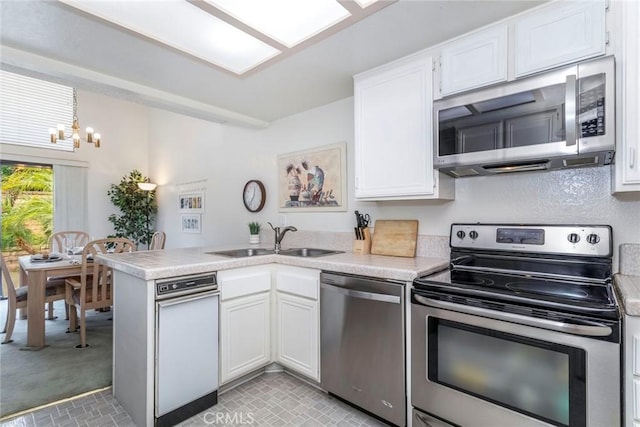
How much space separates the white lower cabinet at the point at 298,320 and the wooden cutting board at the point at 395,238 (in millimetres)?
592

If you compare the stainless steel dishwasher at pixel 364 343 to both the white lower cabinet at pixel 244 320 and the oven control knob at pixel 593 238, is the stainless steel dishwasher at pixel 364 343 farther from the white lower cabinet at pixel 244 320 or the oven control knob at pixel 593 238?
the oven control knob at pixel 593 238

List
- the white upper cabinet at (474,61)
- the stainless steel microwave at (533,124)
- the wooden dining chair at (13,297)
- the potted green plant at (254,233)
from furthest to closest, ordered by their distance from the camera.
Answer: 1. the potted green plant at (254,233)
2. the wooden dining chair at (13,297)
3. the white upper cabinet at (474,61)
4. the stainless steel microwave at (533,124)

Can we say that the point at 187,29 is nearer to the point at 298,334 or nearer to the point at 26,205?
the point at 298,334

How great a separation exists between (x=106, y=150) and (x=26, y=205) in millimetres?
1395

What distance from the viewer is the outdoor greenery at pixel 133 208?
5.33 meters

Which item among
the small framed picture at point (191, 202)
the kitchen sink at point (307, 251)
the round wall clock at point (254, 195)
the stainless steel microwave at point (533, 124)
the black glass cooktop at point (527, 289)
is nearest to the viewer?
the black glass cooktop at point (527, 289)

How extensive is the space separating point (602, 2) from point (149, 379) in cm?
293

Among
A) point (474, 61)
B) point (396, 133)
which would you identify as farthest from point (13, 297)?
point (474, 61)

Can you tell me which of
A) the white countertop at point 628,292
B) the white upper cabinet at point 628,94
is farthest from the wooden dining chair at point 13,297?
the white upper cabinet at point 628,94

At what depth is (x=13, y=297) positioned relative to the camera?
2.93m

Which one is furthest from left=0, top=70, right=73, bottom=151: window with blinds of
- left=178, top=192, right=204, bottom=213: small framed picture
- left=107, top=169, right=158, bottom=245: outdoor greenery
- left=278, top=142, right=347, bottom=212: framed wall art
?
left=278, top=142, right=347, bottom=212: framed wall art

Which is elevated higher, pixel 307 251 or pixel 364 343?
pixel 307 251

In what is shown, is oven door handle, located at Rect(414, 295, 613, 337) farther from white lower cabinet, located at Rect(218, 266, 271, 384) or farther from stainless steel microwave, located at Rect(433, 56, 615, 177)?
white lower cabinet, located at Rect(218, 266, 271, 384)

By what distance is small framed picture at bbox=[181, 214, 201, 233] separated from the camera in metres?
4.55
